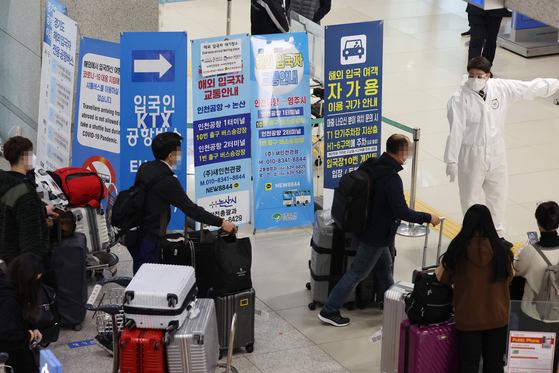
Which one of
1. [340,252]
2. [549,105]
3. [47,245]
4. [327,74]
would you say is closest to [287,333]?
[340,252]

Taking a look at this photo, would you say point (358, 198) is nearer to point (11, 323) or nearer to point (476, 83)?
point (476, 83)

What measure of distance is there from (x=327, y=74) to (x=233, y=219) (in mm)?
1565

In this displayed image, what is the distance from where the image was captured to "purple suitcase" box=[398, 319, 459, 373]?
4.14 meters

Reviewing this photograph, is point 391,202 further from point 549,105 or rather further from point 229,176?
point 549,105

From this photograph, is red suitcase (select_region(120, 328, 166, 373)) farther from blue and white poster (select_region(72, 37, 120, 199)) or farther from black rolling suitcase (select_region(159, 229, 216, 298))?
blue and white poster (select_region(72, 37, 120, 199))

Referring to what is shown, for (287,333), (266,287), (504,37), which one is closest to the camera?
(287,333)

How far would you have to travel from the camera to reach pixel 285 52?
632 centimetres

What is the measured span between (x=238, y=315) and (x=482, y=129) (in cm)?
283

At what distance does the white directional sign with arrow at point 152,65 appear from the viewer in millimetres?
5996

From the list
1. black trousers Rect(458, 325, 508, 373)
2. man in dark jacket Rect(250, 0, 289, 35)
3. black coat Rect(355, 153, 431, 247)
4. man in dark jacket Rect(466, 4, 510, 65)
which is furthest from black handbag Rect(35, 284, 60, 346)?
man in dark jacket Rect(466, 4, 510, 65)

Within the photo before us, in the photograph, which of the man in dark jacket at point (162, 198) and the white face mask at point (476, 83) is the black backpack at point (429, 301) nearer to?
the man in dark jacket at point (162, 198)

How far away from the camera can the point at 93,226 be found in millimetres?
5762

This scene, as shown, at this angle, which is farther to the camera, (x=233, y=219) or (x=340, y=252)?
(x=233, y=219)

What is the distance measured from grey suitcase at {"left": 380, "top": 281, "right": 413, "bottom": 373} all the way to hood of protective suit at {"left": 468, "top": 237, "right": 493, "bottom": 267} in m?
0.79
